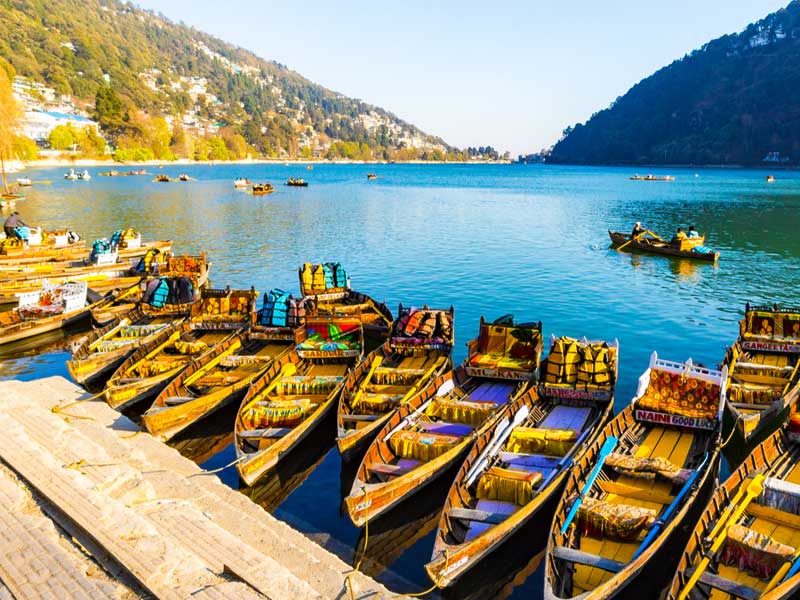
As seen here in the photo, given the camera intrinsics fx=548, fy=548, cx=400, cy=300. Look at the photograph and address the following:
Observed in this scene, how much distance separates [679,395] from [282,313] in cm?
1757

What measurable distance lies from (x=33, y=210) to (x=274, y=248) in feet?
165

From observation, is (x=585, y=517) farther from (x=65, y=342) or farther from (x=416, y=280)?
(x=416, y=280)

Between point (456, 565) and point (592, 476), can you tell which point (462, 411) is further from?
point (456, 565)

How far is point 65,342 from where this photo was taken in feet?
104

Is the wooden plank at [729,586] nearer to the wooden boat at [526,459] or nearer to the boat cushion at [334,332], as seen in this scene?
the wooden boat at [526,459]

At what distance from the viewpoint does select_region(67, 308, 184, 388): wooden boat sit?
952 inches

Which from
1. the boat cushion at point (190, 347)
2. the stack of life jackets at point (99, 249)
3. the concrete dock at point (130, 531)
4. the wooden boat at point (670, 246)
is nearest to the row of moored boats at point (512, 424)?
the boat cushion at point (190, 347)

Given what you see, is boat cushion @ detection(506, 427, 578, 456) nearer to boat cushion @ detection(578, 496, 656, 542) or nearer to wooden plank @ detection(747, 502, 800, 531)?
boat cushion @ detection(578, 496, 656, 542)

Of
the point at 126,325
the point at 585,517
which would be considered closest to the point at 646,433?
the point at 585,517

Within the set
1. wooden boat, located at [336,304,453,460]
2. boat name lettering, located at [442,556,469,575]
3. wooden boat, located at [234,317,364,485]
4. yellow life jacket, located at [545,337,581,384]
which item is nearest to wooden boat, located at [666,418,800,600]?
boat name lettering, located at [442,556,469,575]

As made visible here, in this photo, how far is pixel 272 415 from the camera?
19.1m

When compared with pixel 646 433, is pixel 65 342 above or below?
below

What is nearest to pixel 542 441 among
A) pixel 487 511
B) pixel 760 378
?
pixel 487 511

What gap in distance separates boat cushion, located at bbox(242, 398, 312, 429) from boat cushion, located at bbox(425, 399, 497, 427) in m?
4.54
